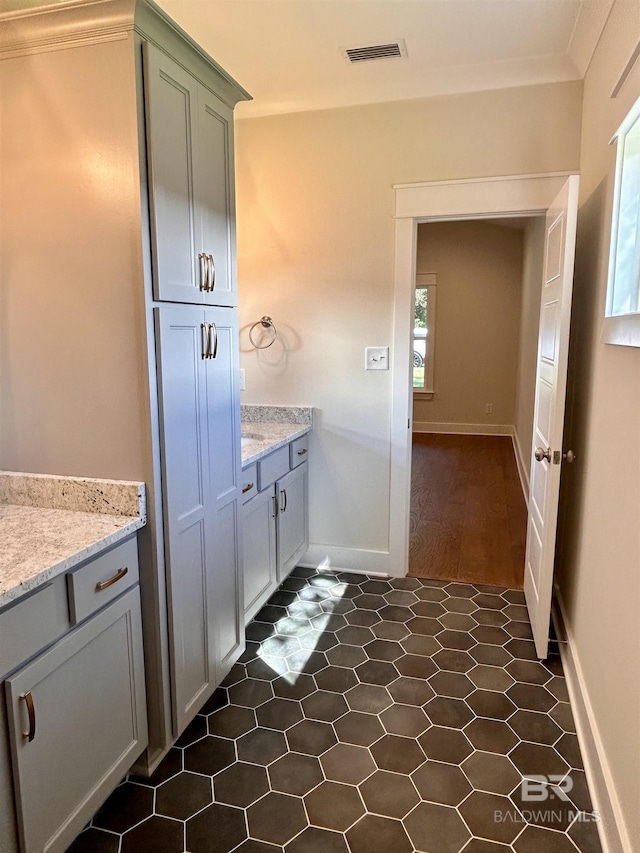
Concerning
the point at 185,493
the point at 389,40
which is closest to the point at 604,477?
the point at 185,493

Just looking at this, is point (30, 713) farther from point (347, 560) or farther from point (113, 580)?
point (347, 560)

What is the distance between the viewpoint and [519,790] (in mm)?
1787

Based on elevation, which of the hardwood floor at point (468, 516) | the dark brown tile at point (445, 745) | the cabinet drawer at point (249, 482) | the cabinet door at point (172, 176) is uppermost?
the cabinet door at point (172, 176)

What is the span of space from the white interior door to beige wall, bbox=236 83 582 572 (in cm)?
56

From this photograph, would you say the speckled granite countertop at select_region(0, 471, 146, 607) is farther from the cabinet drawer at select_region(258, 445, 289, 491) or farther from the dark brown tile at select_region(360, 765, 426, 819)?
the dark brown tile at select_region(360, 765, 426, 819)

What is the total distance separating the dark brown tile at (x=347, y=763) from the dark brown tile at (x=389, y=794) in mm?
32

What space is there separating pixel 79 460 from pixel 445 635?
183 centimetres

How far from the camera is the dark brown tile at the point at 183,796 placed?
1.71m

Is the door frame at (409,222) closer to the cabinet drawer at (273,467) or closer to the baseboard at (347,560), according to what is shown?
the baseboard at (347,560)

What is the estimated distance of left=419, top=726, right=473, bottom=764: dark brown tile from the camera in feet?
6.32

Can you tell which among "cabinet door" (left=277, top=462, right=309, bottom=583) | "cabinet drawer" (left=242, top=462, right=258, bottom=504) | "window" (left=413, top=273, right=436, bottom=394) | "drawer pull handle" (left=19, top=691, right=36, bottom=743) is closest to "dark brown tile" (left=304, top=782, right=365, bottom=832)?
"drawer pull handle" (left=19, top=691, right=36, bottom=743)

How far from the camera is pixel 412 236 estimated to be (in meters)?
2.99

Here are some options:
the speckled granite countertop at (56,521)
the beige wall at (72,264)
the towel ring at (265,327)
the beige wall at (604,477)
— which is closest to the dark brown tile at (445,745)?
the beige wall at (604,477)

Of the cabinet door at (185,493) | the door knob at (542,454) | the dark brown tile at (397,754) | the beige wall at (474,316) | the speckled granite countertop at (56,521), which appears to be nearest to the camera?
the speckled granite countertop at (56,521)
